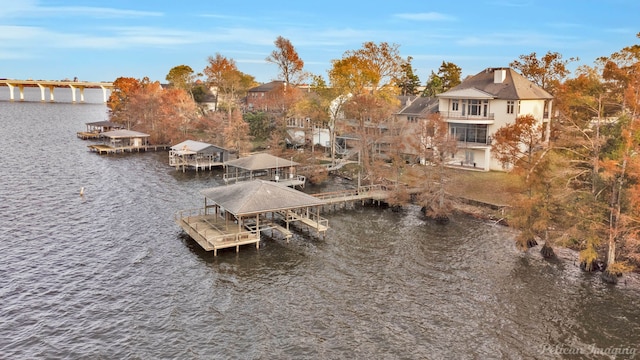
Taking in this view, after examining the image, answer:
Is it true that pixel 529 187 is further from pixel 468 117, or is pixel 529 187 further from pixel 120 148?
pixel 120 148

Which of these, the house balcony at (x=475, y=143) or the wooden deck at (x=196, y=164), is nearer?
the house balcony at (x=475, y=143)

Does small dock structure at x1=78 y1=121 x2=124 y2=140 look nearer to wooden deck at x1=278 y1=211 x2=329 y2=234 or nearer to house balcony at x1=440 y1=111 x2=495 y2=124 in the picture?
wooden deck at x1=278 y1=211 x2=329 y2=234

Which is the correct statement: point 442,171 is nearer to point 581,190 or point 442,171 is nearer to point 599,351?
point 581,190

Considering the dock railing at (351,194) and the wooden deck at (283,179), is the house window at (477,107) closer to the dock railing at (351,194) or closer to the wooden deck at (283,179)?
the dock railing at (351,194)

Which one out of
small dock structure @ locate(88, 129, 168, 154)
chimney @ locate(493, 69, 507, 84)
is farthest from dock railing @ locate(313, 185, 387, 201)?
small dock structure @ locate(88, 129, 168, 154)

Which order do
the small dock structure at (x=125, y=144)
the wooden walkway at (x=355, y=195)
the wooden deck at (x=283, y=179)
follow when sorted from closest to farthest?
the wooden walkway at (x=355, y=195)
the wooden deck at (x=283, y=179)
the small dock structure at (x=125, y=144)

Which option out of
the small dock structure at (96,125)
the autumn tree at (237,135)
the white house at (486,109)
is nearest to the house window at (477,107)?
the white house at (486,109)
